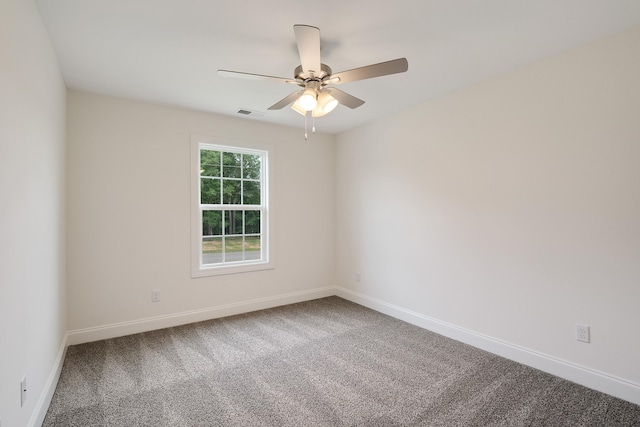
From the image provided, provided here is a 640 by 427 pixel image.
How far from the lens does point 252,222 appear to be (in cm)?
415

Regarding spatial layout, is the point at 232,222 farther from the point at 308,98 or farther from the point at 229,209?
the point at 308,98

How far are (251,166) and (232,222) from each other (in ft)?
2.60

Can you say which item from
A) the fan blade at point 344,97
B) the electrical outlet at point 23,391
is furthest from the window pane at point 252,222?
the electrical outlet at point 23,391

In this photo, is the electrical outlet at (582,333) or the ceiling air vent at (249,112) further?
the ceiling air vent at (249,112)

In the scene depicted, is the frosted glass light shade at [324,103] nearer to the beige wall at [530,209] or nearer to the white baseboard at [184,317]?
the beige wall at [530,209]

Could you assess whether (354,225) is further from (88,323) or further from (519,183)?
(88,323)

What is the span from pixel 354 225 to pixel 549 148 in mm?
2459

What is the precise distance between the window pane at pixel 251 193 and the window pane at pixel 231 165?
18cm

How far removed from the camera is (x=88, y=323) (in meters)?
3.04

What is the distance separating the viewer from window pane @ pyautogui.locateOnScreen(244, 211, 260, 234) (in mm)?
4102

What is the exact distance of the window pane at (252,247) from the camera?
4.09 meters

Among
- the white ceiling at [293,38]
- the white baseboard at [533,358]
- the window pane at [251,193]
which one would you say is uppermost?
the white ceiling at [293,38]

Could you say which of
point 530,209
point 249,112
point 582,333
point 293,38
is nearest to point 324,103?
point 293,38

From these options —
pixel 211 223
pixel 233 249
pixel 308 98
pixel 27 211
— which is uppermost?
pixel 308 98
